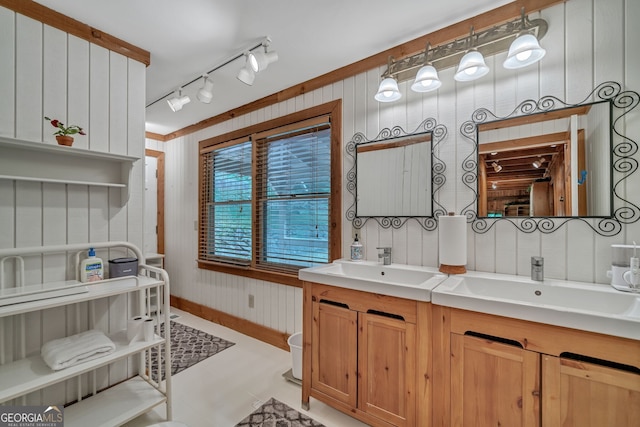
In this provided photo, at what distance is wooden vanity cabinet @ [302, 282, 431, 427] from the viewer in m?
1.37

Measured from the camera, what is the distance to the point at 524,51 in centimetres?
140

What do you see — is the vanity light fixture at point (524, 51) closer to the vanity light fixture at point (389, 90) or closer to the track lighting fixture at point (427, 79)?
the track lighting fixture at point (427, 79)

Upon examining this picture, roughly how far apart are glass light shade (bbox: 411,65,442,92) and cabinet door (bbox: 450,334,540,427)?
1.45 metres

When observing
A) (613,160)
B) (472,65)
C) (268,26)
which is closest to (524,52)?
(472,65)

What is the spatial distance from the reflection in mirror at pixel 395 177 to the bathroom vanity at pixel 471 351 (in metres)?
0.48

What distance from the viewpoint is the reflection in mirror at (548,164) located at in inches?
54.4

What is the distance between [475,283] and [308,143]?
1756mm

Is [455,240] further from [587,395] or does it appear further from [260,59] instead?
[260,59]

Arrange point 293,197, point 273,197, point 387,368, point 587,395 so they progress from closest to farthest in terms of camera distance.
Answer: point 587,395, point 387,368, point 293,197, point 273,197

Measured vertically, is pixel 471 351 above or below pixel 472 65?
below

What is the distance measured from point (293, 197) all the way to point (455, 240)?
1.49 metres

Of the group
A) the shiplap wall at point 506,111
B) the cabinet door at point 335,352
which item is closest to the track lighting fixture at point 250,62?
the shiplap wall at point 506,111

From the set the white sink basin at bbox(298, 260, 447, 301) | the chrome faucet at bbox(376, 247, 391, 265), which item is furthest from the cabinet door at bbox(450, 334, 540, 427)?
the chrome faucet at bbox(376, 247, 391, 265)

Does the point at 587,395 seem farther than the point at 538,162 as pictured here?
No
